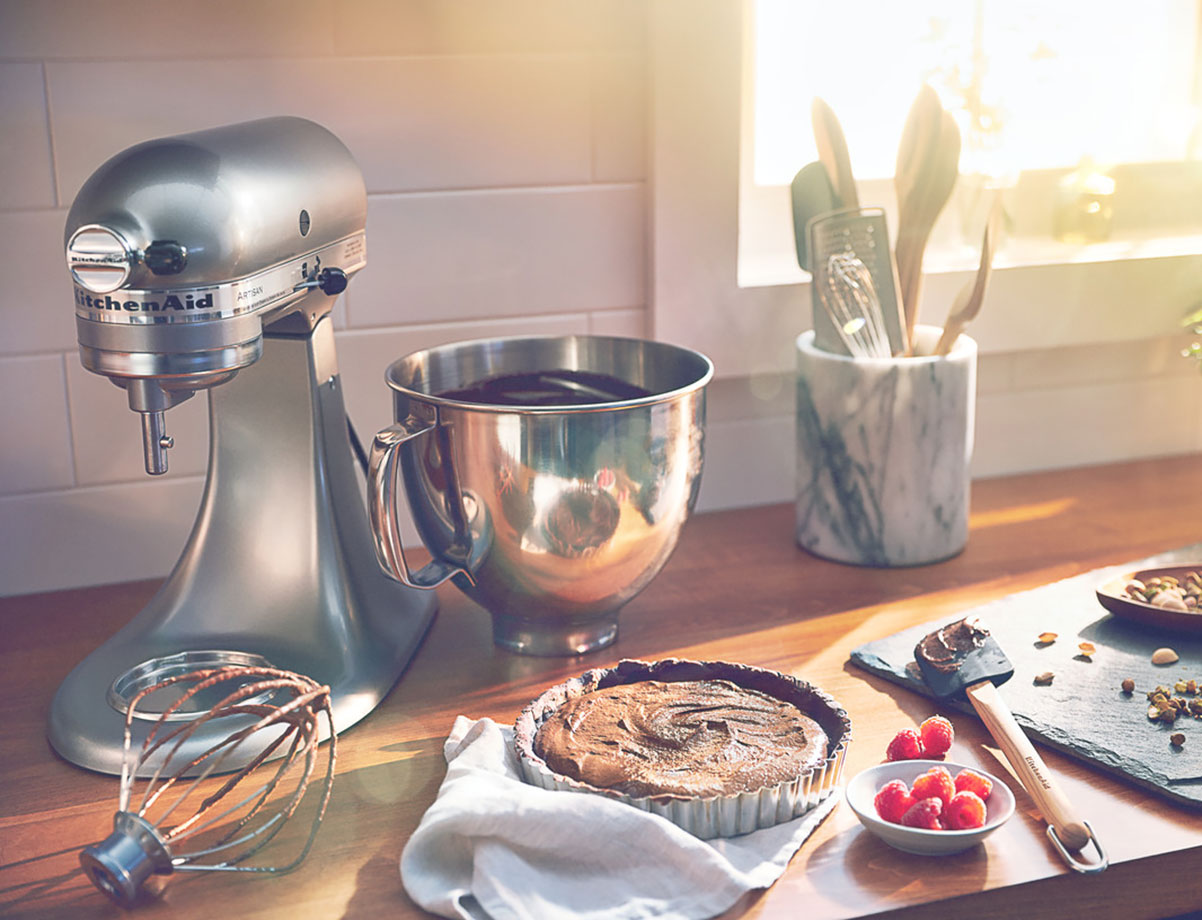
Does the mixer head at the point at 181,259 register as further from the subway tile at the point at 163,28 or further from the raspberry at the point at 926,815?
the raspberry at the point at 926,815

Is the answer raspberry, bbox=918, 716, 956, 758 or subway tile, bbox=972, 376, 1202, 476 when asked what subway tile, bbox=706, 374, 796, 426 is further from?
raspberry, bbox=918, 716, 956, 758

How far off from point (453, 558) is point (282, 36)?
0.47 meters

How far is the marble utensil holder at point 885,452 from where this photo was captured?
3.34 feet

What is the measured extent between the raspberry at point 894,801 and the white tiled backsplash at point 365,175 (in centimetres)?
59

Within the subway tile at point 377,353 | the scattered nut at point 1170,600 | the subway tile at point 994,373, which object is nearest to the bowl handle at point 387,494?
the subway tile at point 377,353

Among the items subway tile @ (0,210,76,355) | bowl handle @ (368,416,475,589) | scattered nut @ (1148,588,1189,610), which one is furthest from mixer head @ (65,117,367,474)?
scattered nut @ (1148,588,1189,610)

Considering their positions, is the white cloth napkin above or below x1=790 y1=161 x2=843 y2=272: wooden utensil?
below

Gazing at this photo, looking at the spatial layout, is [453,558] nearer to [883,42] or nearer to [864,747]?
[864,747]

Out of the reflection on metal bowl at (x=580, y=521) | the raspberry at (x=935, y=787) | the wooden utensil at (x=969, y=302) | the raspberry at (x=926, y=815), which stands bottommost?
the raspberry at (x=926, y=815)

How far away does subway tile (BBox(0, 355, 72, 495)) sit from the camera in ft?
3.28

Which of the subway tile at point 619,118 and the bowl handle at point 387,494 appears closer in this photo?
the bowl handle at point 387,494

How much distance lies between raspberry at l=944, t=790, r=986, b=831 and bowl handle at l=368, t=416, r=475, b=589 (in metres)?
0.36

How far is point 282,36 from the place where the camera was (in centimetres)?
101

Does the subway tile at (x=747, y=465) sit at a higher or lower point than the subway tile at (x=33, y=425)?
lower
